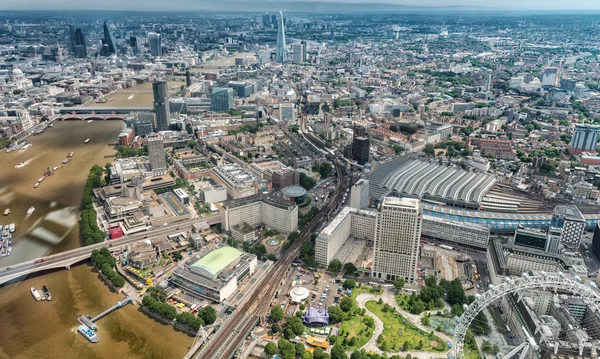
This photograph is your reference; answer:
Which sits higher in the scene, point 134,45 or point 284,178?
point 134,45

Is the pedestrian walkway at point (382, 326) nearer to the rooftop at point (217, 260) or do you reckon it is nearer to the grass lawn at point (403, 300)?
the grass lawn at point (403, 300)

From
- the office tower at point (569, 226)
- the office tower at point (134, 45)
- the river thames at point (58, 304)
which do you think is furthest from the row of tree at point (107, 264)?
the office tower at point (134, 45)

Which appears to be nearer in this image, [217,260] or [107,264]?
[217,260]

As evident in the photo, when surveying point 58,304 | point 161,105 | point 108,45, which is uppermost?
point 108,45

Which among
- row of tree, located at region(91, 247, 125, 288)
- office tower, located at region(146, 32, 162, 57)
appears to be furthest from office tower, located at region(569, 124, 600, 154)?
office tower, located at region(146, 32, 162, 57)

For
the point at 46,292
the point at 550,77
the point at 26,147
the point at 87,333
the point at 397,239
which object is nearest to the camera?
the point at 87,333

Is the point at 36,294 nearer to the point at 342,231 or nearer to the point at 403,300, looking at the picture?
the point at 342,231

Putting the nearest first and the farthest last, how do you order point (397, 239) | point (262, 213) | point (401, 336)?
point (401, 336)
point (397, 239)
point (262, 213)

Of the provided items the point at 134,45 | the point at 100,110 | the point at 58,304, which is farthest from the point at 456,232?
the point at 134,45
